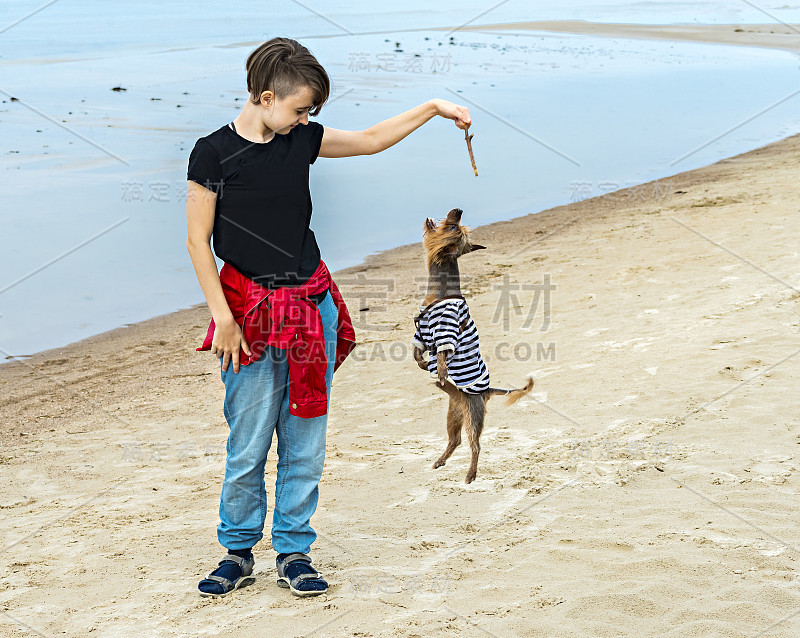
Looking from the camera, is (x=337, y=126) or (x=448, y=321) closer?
(x=448, y=321)

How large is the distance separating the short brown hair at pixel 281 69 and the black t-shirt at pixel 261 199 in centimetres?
20

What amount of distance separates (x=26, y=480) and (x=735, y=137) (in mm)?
16343

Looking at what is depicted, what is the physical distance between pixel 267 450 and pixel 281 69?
4.82 feet

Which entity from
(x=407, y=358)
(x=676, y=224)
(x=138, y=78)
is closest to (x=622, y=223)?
(x=676, y=224)

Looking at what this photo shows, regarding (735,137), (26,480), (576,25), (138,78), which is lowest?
(26,480)

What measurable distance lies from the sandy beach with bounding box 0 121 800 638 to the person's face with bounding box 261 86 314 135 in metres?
1.91

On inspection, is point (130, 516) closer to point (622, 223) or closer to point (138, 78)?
point (622, 223)

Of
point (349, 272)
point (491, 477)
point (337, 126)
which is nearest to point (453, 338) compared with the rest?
point (491, 477)

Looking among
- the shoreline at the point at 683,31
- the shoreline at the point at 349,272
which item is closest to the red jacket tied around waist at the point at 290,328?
the shoreline at the point at 349,272

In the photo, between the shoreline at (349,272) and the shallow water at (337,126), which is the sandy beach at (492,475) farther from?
the shallow water at (337,126)

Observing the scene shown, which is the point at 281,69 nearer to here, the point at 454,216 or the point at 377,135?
the point at 377,135

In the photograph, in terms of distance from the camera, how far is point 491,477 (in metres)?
4.74

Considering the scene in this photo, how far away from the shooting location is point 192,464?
17.9 feet

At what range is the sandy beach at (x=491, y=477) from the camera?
3.46 meters
